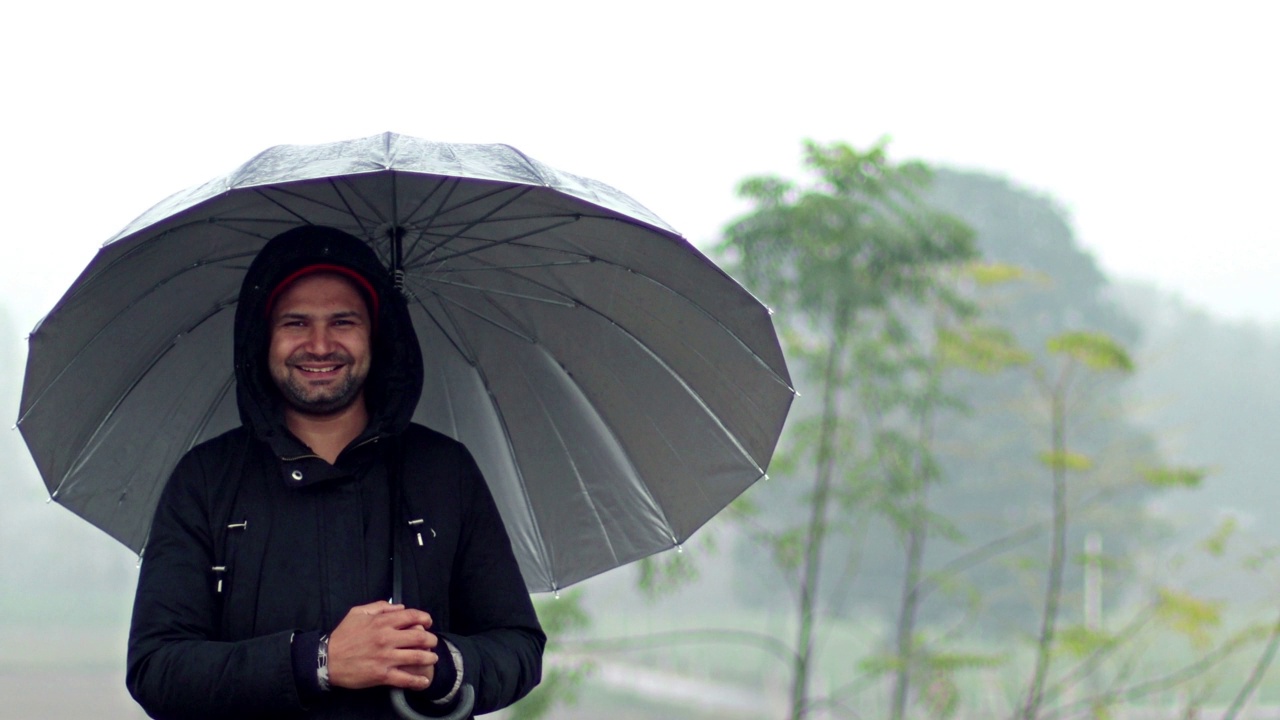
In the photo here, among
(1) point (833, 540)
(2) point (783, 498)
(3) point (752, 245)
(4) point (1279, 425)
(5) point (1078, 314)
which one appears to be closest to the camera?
(3) point (752, 245)

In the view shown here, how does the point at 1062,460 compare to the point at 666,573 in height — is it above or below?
above

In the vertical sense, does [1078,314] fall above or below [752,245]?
above

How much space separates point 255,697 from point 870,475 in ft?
24.8

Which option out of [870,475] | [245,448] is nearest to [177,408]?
[245,448]

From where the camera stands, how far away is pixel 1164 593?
297 inches

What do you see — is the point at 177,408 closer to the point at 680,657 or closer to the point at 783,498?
the point at 783,498

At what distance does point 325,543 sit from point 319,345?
0.28m

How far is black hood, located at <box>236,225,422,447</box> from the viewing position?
1720mm

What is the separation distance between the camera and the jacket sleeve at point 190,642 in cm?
152

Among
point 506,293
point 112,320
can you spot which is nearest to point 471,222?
point 506,293

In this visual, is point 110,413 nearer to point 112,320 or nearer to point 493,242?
point 112,320

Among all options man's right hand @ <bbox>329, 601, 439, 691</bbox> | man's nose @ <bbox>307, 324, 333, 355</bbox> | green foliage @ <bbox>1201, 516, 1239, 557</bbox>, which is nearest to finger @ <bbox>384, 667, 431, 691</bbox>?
man's right hand @ <bbox>329, 601, 439, 691</bbox>

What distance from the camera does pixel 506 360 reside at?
2.20 metres

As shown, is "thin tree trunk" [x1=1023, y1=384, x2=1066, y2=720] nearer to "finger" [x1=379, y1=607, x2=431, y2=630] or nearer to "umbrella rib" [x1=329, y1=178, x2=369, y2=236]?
"umbrella rib" [x1=329, y1=178, x2=369, y2=236]
